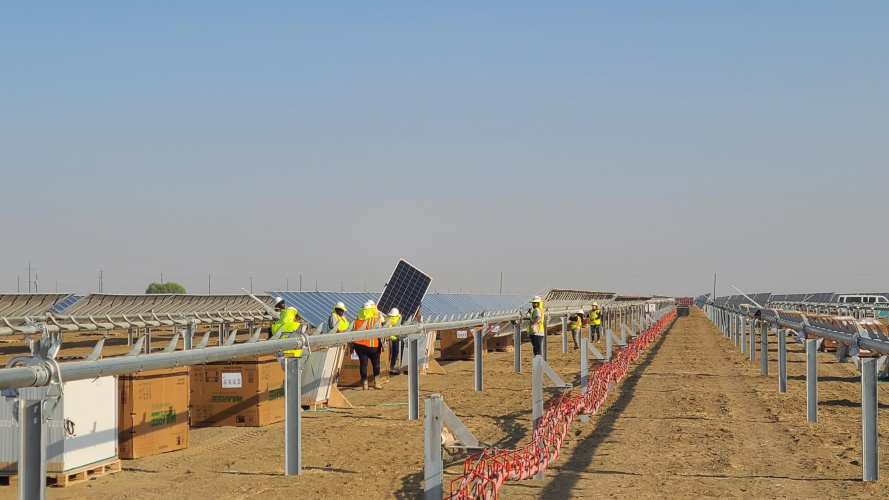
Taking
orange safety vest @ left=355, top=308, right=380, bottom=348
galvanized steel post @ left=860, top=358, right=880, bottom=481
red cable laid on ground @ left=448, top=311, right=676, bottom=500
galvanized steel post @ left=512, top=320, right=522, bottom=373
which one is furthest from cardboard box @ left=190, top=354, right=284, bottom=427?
galvanized steel post @ left=512, top=320, right=522, bottom=373

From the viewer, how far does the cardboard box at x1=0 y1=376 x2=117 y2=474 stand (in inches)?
350

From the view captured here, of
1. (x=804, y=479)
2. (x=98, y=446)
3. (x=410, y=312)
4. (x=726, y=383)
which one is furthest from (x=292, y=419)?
(x=410, y=312)

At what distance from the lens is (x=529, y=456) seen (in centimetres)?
882

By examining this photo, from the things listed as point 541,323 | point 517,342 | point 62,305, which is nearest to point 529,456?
point 517,342

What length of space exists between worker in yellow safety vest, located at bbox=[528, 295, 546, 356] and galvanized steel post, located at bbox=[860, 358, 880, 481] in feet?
41.1

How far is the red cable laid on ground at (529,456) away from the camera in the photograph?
7.39 meters

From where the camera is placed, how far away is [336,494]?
8.53m

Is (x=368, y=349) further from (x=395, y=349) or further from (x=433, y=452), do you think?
(x=433, y=452)

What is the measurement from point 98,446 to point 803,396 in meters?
12.4

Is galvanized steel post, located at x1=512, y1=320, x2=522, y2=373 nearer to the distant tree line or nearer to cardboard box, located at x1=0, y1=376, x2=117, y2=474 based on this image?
cardboard box, located at x1=0, y1=376, x2=117, y2=474

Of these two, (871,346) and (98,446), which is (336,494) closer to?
(98,446)

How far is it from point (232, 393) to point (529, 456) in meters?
5.43

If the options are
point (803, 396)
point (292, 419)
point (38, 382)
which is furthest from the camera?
point (803, 396)

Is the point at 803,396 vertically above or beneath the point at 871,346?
beneath
